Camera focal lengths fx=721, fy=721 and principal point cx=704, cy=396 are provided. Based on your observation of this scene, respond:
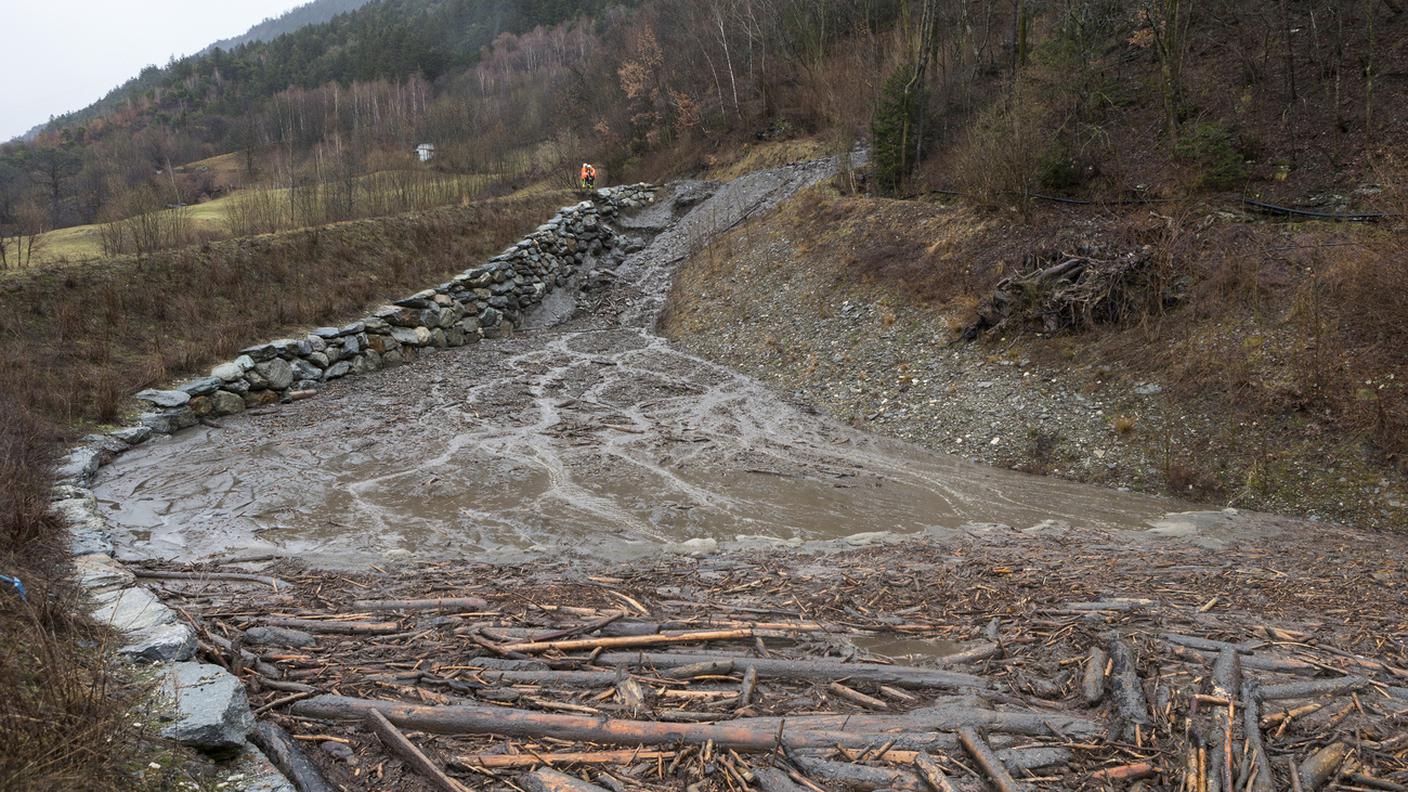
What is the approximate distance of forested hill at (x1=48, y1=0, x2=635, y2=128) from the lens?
60.5 metres

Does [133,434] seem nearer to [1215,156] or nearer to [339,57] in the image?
[1215,156]

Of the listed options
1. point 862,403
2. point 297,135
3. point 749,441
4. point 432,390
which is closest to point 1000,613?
point 749,441

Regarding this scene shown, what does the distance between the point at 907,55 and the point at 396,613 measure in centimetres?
1823

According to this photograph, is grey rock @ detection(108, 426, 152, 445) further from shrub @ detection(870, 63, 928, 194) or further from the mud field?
shrub @ detection(870, 63, 928, 194)

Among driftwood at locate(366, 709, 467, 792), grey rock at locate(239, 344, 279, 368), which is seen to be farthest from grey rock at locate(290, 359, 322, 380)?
driftwood at locate(366, 709, 467, 792)

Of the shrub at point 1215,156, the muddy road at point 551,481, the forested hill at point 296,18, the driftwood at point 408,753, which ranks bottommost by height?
the muddy road at point 551,481

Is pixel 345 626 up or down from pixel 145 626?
down

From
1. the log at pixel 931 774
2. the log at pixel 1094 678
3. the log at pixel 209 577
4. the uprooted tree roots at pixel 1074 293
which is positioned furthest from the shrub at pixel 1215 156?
the log at pixel 209 577

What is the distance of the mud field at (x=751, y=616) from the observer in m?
2.77

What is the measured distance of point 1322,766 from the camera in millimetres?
2629

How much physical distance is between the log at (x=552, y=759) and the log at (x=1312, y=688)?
8.50 feet

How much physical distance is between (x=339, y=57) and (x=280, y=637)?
73.0 metres

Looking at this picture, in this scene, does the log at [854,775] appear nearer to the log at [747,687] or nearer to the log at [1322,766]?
the log at [747,687]

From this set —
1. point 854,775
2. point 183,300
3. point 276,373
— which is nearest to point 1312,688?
point 854,775
